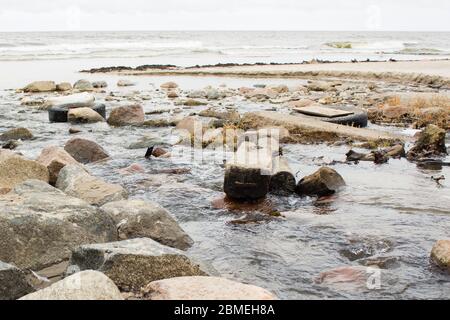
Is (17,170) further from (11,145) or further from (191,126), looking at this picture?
(191,126)

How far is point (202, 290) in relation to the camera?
10.4 feet

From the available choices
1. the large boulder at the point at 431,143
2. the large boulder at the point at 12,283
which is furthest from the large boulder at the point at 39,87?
the large boulder at the point at 12,283

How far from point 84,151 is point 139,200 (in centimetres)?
375

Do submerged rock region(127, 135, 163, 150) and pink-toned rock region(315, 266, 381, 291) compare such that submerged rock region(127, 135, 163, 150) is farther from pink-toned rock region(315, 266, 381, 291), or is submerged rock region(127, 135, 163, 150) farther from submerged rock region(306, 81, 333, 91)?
submerged rock region(306, 81, 333, 91)

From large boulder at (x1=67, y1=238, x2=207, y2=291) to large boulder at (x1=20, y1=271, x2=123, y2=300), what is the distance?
58 centimetres

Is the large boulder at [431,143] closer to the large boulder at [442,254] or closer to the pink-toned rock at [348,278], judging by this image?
the large boulder at [442,254]

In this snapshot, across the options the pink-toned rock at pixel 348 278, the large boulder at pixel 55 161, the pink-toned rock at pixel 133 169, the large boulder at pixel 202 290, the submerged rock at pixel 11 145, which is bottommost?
the submerged rock at pixel 11 145

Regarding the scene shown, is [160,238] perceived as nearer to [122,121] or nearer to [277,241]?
[277,241]

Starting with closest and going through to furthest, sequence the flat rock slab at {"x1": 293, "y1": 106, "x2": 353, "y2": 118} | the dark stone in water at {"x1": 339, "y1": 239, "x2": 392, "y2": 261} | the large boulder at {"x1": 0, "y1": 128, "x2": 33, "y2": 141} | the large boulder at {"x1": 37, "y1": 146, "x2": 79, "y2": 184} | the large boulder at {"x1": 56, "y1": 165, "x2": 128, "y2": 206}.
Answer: the dark stone in water at {"x1": 339, "y1": 239, "x2": 392, "y2": 261}
the large boulder at {"x1": 56, "y1": 165, "x2": 128, "y2": 206}
the large boulder at {"x1": 37, "y1": 146, "x2": 79, "y2": 184}
the large boulder at {"x1": 0, "y1": 128, "x2": 33, "y2": 141}
the flat rock slab at {"x1": 293, "y1": 106, "x2": 353, "y2": 118}

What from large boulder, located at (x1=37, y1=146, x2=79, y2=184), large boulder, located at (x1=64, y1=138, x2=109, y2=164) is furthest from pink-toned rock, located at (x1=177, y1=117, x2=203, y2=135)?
large boulder, located at (x1=37, y1=146, x2=79, y2=184)

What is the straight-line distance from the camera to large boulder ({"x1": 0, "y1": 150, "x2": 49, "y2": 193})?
6316 millimetres

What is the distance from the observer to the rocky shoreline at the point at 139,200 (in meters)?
3.49

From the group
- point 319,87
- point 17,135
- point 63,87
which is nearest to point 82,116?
point 17,135
